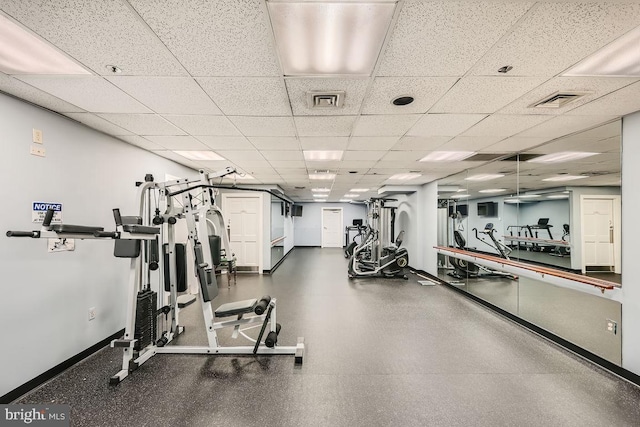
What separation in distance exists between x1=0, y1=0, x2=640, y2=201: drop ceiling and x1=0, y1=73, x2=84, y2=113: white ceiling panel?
2 centimetres

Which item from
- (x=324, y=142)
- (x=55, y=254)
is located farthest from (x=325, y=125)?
(x=55, y=254)

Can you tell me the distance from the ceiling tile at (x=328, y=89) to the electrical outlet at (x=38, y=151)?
2.32 m

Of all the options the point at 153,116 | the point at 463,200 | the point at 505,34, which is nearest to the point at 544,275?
the point at 463,200

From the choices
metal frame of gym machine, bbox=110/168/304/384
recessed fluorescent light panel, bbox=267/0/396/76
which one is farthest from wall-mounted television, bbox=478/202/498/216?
recessed fluorescent light panel, bbox=267/0/396/76

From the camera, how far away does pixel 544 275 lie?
3215mm

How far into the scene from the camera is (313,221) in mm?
13156

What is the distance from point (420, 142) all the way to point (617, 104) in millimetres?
1645

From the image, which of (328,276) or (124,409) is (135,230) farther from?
(328,276)

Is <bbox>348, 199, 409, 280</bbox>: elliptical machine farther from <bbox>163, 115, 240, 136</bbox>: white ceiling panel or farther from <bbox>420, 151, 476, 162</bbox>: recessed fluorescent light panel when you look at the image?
<bbox>163, 115, 240, 136</bbox>: white ceiling panel

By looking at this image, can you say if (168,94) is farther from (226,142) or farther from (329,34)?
(329,34)

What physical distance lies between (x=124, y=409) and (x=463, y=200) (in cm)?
623

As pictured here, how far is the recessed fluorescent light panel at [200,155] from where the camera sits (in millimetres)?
3762

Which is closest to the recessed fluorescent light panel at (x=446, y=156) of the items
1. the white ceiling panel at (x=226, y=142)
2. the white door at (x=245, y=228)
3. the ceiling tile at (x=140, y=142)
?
the white ceiling panel at (x=226, y=142)
